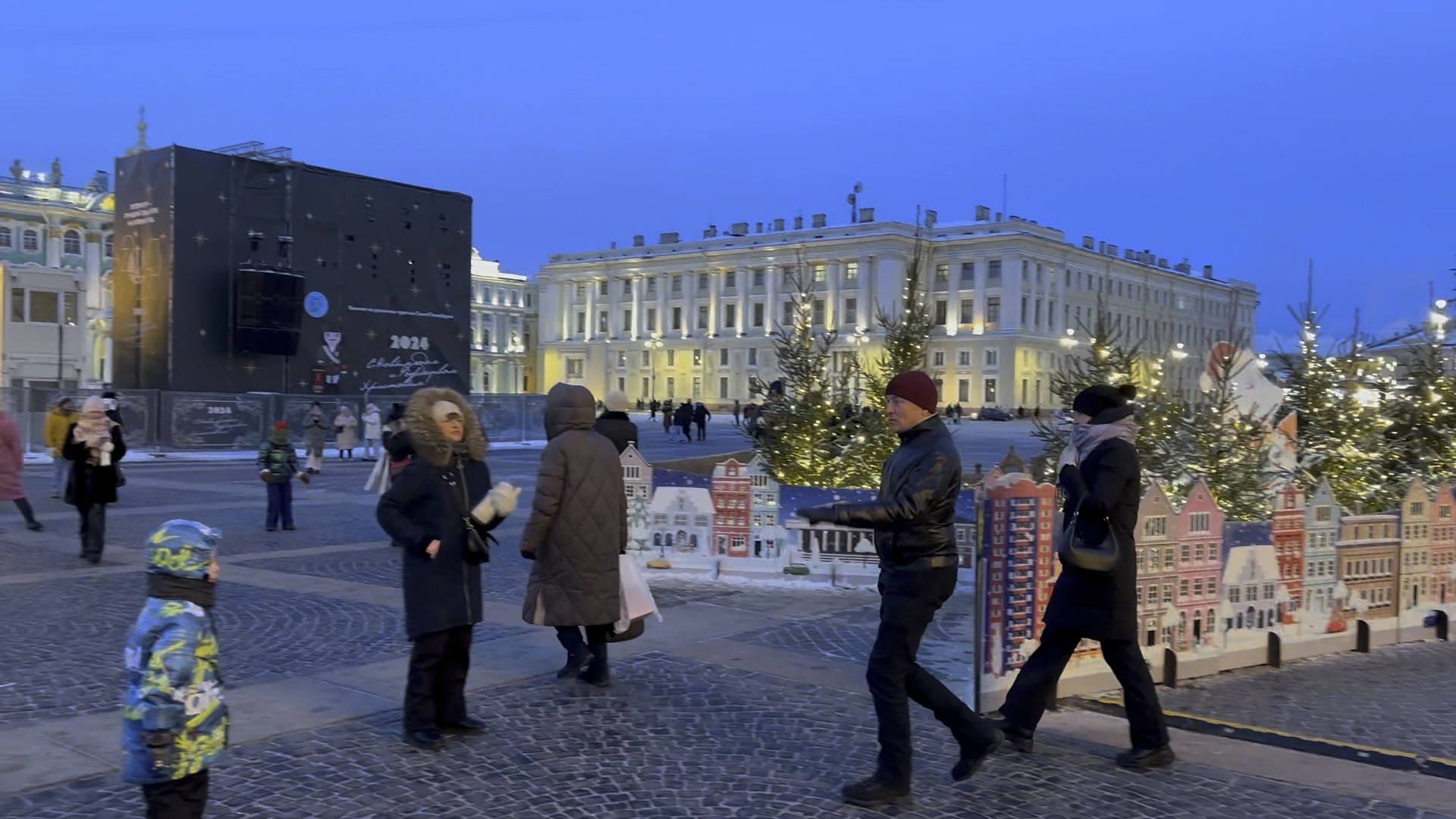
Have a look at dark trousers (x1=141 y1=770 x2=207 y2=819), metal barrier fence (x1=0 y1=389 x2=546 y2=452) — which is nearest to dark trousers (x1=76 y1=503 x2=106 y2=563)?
dark trousers (x1=141 y1=770 x2=207 y2=819)

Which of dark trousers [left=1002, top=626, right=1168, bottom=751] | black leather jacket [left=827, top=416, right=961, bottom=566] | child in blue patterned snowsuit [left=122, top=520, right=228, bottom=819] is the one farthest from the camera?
dark trousers [left=1002, top=626, right=1168, bottom=751]

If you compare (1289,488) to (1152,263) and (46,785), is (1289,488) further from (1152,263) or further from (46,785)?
(1152,263)

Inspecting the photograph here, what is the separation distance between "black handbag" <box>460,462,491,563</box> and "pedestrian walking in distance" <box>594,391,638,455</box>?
458cm

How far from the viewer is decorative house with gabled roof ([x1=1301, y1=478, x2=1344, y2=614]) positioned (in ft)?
24.4

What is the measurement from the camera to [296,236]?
30.7 m

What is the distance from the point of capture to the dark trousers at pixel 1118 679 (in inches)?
199

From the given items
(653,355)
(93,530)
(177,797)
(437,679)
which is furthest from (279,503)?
(653,355)

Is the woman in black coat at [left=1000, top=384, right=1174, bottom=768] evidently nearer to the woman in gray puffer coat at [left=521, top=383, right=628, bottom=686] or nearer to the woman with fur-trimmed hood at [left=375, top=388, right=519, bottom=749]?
the woman in gray puffer coat at [left=521, top=383, right=628, bottom=686]

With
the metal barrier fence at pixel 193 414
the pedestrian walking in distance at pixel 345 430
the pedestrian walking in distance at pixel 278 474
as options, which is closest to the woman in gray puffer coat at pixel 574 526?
the pedestrian walking in distance at pixel 278 474

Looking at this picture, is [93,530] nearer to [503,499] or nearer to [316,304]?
[503,499]

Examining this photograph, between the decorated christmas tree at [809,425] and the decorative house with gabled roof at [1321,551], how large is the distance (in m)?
5.26

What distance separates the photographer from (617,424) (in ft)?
33.8

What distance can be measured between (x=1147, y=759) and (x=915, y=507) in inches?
70.1

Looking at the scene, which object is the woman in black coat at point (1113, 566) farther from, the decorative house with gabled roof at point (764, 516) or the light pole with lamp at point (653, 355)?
the light pole with lamp at point (653, 355)
